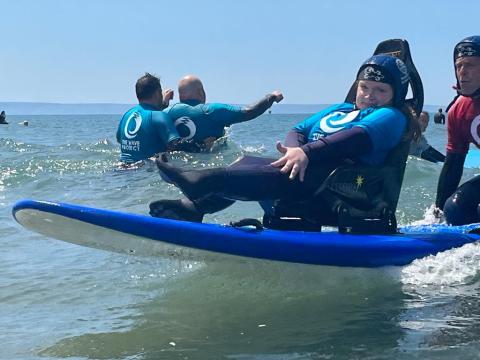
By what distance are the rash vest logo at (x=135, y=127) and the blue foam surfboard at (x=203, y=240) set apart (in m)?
5.18

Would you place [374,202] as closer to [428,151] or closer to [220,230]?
[220,230]

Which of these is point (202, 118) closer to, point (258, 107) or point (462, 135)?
point (258, 107)

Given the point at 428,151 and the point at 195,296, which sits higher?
the point at 428,151

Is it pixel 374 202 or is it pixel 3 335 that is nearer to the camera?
pixel 3 335

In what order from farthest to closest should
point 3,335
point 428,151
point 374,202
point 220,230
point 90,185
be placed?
point 90,185 → point 428,151 → point 374,202 → point 220,230 → point 3,335

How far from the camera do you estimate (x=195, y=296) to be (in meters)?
3.98

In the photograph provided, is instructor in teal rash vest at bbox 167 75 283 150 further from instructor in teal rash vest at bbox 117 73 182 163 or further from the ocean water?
the ocean water

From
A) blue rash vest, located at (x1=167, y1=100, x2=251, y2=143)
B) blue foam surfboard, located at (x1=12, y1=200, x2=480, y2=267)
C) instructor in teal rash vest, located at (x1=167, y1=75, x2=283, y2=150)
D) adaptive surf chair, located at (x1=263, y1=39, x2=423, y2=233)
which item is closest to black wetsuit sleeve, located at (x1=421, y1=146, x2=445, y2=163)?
instructor in teal rash vest, located at (x1=167, y1=75, x2=283, y2=150)

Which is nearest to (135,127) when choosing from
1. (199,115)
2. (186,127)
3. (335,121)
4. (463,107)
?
(186,127)

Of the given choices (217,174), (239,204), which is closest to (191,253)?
(217,174)

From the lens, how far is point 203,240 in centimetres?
377

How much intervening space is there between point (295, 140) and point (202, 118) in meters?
5.12

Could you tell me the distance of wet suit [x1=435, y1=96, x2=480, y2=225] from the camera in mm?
4637

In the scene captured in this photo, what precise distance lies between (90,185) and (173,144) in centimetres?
114
